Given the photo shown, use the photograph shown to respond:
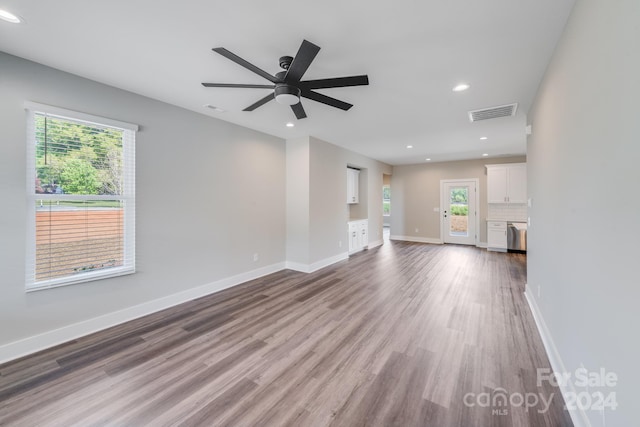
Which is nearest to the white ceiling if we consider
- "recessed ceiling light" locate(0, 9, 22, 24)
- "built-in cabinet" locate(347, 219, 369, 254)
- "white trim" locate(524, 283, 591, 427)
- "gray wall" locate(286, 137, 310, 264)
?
"recessed ceiling light" locate(0, 9, 22, 24)

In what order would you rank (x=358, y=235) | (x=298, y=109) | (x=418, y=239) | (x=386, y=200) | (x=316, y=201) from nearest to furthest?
1. (x=298, y=109)
2. (x=316, y=201)
3. (x=358, y=235)
4. (x=418, y=239)
5. (x=386, y=200)

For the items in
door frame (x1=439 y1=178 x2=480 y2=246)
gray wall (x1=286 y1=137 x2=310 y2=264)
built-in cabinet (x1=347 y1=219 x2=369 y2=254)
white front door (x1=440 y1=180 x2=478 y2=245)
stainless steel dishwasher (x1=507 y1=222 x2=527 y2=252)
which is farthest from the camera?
white front door (x1=440 y1=180 x2=478 y2=245)

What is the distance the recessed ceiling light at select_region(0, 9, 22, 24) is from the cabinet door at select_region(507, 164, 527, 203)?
8822 millimetres

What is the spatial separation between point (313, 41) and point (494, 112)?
2991mm

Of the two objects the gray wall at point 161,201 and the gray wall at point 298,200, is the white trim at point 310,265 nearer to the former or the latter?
the gray wall at point 298,200

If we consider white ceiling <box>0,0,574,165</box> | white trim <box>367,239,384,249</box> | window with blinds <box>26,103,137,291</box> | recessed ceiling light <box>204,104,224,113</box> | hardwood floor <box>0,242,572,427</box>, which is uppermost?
recessed ceiling light <box>204,104,224,113</box>

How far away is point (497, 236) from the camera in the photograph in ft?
22.6

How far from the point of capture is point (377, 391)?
6.03 feet

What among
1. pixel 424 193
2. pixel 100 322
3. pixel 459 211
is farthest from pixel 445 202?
pixel 100 322

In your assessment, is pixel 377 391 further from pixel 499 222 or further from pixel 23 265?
pixel 499 222

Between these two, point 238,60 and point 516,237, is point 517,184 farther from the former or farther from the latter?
point 238,60

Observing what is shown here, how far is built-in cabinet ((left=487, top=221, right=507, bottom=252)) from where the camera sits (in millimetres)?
6809

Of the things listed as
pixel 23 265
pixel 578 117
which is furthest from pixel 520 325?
pixel 23 265

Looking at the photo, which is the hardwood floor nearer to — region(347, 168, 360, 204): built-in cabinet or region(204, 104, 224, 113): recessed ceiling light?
region(204, 104, 224, 113): recessed ceiling light
